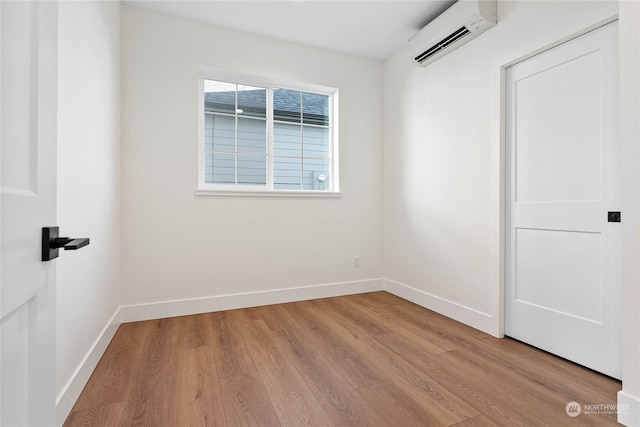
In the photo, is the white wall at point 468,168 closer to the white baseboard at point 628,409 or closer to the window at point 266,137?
the white baseboard at point 628,409

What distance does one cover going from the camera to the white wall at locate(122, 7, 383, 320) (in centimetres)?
251

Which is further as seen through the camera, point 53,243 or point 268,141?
point 268,141

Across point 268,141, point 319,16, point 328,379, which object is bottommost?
point 328,379

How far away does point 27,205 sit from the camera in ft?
1.90

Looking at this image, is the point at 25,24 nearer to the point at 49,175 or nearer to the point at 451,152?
the point at 49,175

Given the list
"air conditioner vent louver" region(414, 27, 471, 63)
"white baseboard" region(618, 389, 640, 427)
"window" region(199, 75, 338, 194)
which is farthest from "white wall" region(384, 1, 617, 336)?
"white baseboard" region(618, 389, 640, 427)

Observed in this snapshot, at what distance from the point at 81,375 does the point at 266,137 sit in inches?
91.9

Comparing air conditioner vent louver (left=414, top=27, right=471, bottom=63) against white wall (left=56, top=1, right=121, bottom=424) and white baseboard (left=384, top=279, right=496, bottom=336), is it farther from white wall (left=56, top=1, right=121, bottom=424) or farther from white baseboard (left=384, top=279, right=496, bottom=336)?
white wall (left=56, top=1, right=121, bottom=424)

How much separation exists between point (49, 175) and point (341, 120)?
2.89 metres

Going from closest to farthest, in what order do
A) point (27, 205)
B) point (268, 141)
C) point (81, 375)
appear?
point (27, 205) → point (81, 375) → point (268, 141)

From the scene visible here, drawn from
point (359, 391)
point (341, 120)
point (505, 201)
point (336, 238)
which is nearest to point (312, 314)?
point (336, 238)

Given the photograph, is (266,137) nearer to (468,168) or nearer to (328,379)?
(468,168)

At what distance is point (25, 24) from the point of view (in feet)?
1.92

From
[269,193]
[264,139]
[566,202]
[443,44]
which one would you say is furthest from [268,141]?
[566,202]
